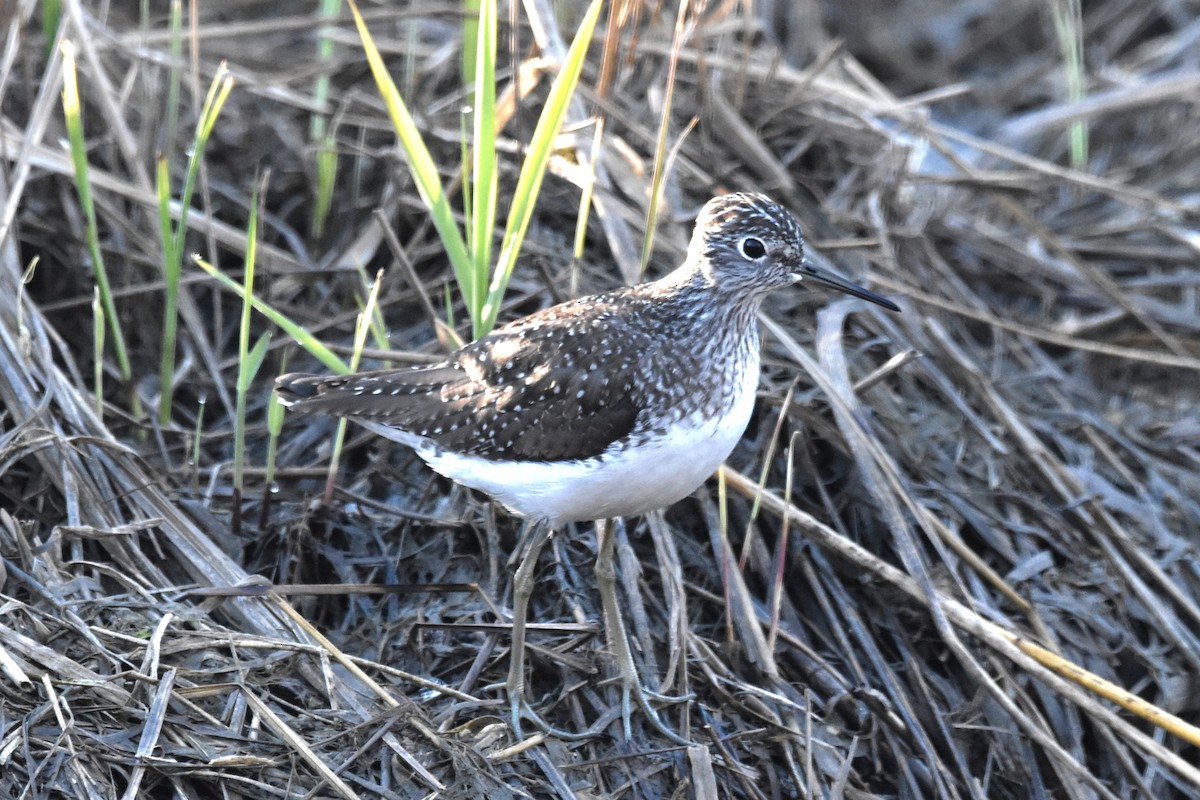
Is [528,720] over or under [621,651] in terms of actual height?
under

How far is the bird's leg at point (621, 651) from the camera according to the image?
16.5 feet

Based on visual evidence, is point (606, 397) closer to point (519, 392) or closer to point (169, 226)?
point (519, 392)

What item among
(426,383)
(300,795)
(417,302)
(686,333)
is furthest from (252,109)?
(300,795)

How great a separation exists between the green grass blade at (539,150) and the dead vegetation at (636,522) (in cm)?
89

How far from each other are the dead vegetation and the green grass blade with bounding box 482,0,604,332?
0.89 meters

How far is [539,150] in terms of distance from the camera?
5.27 meters

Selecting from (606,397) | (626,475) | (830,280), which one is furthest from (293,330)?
(830,280)

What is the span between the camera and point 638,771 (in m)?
4.94

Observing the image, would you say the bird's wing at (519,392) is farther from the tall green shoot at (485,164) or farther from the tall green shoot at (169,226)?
the tall green shoot at (169,226)

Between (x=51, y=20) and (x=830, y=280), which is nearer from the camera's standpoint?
(x=830, y=280)

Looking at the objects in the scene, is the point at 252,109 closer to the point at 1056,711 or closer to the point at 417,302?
the point at 417,302

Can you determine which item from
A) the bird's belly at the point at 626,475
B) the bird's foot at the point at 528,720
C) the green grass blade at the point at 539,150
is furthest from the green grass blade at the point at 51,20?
the bird's foot at the point at 528,720

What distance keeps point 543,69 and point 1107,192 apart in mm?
3375

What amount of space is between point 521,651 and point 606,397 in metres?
1.00
